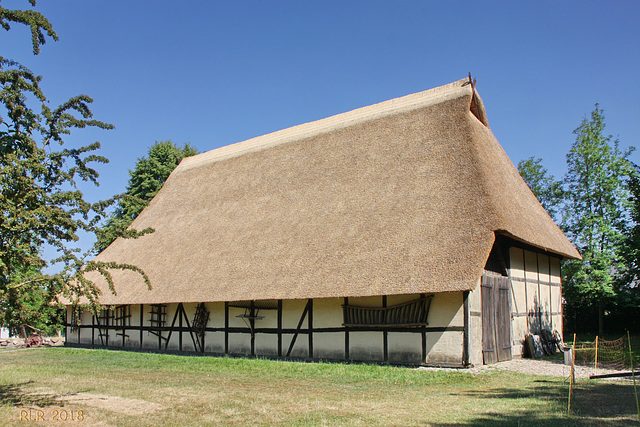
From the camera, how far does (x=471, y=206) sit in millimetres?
12719

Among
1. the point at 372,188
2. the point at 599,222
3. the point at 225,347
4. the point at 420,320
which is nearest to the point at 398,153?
the point at 372,188

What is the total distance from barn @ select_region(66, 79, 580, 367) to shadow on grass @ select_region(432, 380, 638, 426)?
268cm

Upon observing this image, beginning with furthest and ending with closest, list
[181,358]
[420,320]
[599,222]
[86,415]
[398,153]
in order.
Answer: [599,222], [398,153], [181,358], [420,320], [86,415]

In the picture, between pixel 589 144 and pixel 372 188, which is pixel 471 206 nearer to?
pixel 372 188

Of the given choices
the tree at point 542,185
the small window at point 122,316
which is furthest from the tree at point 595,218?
the small window at point 122,316

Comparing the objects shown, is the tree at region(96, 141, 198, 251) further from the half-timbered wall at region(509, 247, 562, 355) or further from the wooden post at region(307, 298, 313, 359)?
the half-timbered wall at region(509, 247, 562, 355)

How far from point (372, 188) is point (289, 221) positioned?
286cm

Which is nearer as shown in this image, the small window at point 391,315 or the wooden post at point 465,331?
the wooden post at point 465,331

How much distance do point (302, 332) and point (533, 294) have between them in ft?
23.2

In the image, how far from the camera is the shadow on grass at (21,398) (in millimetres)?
7617

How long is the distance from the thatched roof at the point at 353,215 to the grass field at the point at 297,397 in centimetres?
229

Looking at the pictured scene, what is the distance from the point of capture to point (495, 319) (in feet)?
43.2

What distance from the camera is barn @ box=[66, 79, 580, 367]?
486 inches

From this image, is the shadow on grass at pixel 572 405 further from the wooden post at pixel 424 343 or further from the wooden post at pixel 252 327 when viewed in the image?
the wooden post at pixel 252 327
